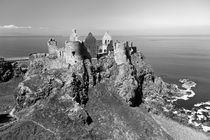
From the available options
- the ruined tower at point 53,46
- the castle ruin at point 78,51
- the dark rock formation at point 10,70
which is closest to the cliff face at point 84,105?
the castle ruin at point 78,51

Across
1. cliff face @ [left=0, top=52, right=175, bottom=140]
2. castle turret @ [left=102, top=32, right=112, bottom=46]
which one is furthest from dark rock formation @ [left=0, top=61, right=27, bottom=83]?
castle turret @ [left=102, top=32, right=112, bottom=46]

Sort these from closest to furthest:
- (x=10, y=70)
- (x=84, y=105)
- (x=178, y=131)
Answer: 1. (x=84, y=105)
2. (x=178, y=131)
3. (x=10, y=70)

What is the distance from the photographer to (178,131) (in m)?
64.7

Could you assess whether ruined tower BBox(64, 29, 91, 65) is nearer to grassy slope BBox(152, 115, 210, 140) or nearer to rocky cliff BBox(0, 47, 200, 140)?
rocky cliff BBox(0, 47, 200, 140)

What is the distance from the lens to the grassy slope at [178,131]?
62.7m

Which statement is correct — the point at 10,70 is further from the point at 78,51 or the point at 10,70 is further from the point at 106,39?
the point at 78,51

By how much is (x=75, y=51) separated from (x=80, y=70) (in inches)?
222

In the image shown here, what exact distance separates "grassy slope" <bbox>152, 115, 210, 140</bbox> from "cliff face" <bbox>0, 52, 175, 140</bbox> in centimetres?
312

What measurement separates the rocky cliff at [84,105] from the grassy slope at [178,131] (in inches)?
120

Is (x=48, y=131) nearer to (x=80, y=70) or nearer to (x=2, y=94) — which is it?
(x=80, y=70)

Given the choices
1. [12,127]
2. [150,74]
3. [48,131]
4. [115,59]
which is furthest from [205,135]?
[12,127]

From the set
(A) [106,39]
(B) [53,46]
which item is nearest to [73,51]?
(B) [53,46]

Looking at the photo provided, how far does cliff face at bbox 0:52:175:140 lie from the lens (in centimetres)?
5075

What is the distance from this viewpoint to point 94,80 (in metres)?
66.9
